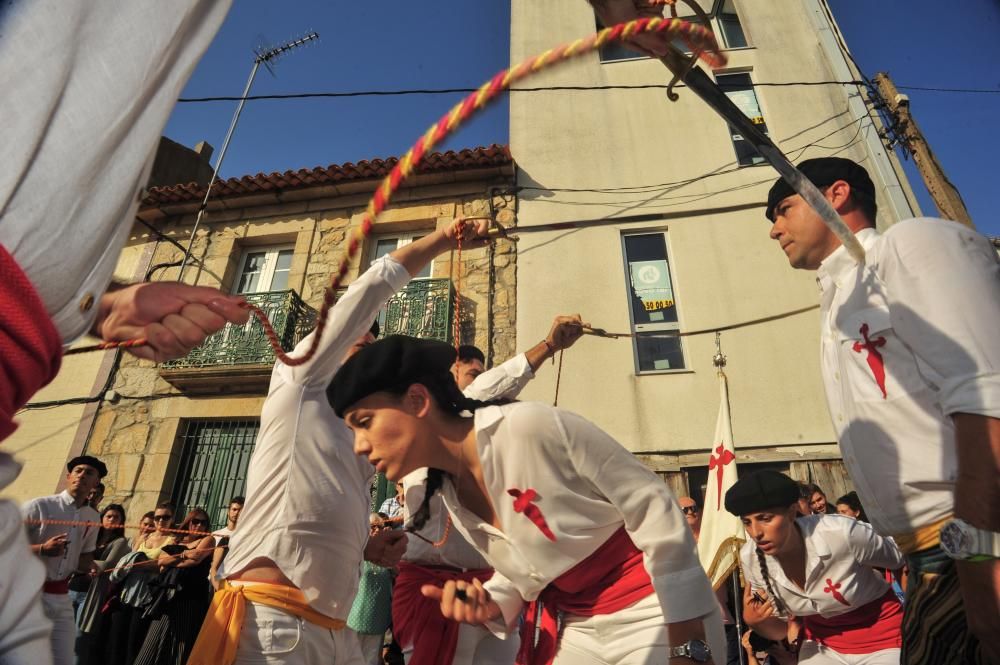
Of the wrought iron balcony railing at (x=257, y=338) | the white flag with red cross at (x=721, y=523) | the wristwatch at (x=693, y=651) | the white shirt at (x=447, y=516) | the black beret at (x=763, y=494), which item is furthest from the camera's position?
the wrought iron balcony railing at (x=257, y=338)

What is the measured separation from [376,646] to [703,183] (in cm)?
888

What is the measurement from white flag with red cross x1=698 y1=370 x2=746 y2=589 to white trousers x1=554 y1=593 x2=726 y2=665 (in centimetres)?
354

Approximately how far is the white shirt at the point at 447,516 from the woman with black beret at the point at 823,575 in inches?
65.6

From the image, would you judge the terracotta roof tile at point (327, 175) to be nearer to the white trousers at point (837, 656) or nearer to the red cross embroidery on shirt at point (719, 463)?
the red cross embroidery on shirt at point (719, 463)

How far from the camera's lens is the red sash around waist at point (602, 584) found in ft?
5.49

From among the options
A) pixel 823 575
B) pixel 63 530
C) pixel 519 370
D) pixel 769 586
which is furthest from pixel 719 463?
pixel 63 530

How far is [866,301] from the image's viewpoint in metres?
1.77

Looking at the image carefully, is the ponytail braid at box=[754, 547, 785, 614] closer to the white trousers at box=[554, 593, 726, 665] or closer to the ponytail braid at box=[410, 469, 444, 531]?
the white trousers at box=[554, 593, 726, 665]

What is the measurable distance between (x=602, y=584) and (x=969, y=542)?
0.97m

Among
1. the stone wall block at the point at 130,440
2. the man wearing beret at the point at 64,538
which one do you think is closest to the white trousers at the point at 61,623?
the man wearing beret at the point at 64,538

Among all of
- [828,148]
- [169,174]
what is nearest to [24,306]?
[828,148]

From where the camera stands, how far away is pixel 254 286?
34.3 feet

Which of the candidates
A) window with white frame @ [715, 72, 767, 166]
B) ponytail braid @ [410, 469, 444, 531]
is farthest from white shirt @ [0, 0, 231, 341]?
window with white frame @ [715, 72, 767, 166]

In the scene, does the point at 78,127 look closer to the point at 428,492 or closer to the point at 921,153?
the point at 428,492
